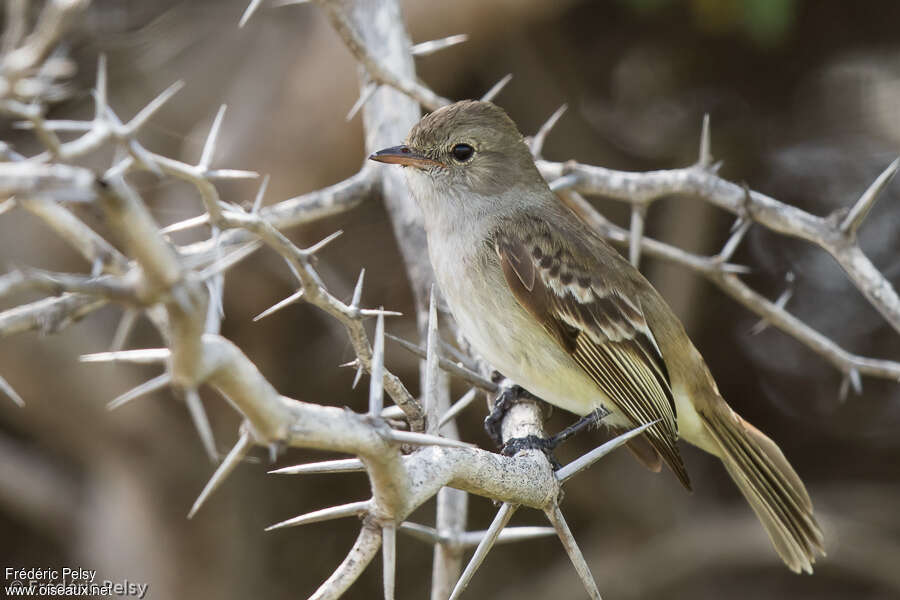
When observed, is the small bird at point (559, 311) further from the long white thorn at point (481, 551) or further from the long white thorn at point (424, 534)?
the long white thorn at point (481, 551)

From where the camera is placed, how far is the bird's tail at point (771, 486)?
160 inches

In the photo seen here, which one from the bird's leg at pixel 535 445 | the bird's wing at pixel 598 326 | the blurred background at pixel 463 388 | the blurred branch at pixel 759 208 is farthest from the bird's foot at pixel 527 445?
the blurred background at pixel 463 388

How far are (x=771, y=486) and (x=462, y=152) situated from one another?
197 cm

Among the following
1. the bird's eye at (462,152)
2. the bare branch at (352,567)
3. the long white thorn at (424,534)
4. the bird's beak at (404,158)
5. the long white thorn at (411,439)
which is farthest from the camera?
the bird's eye at (462,152)

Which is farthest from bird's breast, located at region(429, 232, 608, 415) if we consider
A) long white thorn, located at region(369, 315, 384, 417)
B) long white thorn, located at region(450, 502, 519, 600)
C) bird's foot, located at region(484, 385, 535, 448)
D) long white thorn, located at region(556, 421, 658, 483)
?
long white thorn, located at region(369, 315, 384, 417)

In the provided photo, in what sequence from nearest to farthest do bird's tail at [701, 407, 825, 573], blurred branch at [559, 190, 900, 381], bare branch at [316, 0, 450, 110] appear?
bare branch at [316, 0, 450, 110]
blurred branch at [559, 190, 900, 381]
bird's tail at [701, 407, 825, 573]

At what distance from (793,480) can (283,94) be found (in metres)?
3.82

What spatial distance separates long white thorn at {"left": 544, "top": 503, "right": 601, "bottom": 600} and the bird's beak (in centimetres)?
179

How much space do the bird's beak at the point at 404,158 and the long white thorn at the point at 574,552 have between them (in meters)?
1.79

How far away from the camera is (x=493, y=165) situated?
4.23m

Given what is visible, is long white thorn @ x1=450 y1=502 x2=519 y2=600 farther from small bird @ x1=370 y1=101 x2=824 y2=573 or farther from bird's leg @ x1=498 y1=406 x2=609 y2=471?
small bird @ x1=370 y1=101 x2=824 y2=573

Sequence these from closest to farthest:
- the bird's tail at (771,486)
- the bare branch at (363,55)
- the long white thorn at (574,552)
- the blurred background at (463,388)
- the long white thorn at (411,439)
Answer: the long white thorn at (411,439)
the long white thorn at (574,552)
the bare branch at (363,55)
the bird's tail at (771,486)
the blurred background at (463,388)

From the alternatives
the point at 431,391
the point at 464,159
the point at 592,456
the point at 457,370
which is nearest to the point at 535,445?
the point at 457,370

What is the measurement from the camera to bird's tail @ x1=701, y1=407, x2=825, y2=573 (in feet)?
13.3
